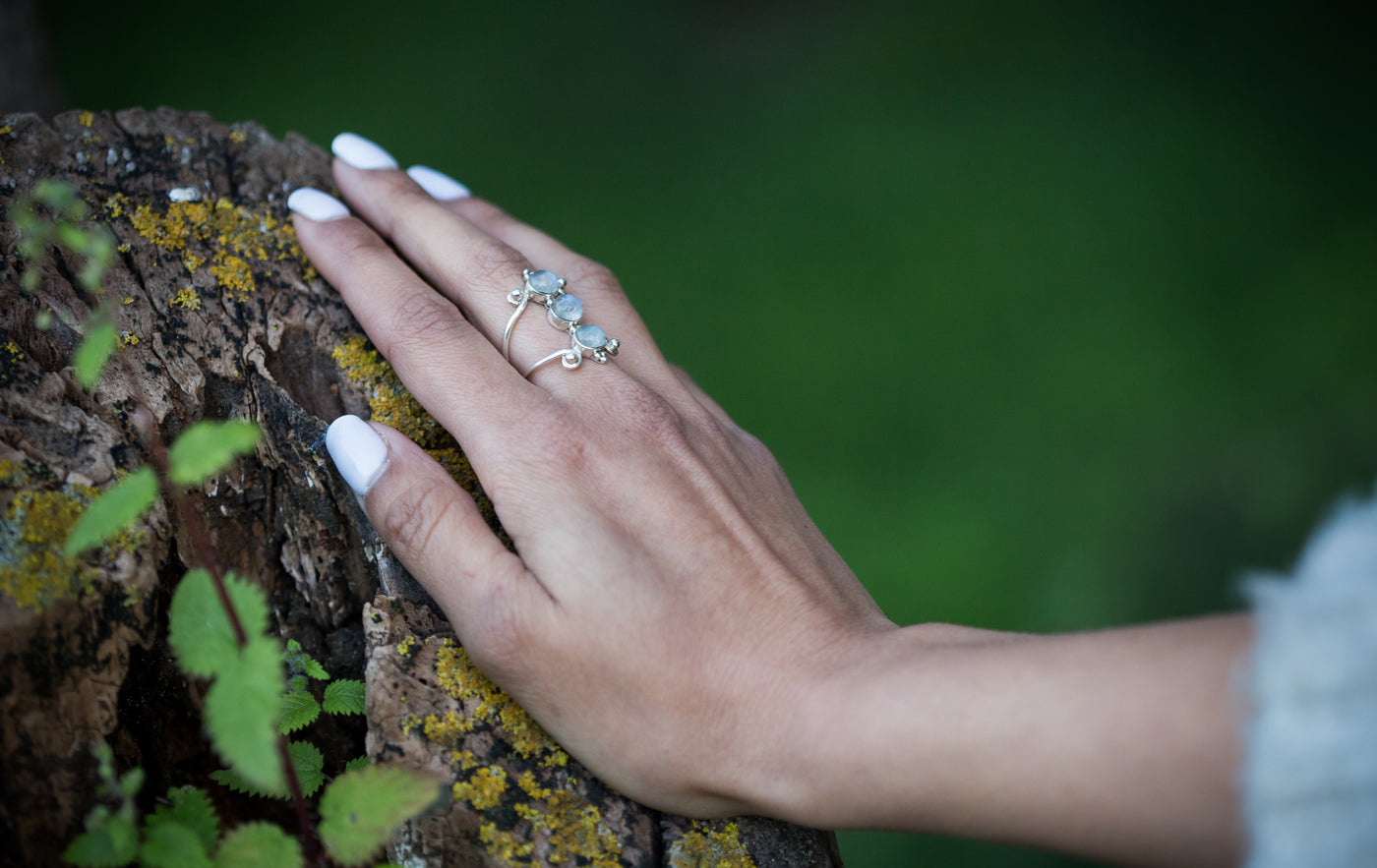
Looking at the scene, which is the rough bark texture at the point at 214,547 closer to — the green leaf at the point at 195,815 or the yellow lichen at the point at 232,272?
the yellow lichen at the point at 232,272

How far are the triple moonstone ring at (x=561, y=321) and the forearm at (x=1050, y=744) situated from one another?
87cm

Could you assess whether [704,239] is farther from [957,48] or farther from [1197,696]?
[1197,696]

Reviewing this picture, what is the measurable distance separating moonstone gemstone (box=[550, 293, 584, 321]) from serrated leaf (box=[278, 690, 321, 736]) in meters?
0.92

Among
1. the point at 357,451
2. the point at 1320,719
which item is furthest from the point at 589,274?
the point at 1320,719

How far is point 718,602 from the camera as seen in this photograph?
1.45 m

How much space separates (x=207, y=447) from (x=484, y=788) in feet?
2.48

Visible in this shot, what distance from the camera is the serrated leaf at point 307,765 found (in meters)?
1.45

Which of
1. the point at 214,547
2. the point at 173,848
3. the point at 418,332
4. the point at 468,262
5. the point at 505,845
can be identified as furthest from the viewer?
the point at 468,262

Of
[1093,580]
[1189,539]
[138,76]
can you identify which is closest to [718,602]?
[1093,580]

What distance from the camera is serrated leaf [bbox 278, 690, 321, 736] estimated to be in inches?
54.4

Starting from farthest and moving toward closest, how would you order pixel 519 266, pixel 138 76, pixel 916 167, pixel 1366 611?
pixel 916 167 → pixel 138 76 → pixel 519 266 → pixel 1366 611

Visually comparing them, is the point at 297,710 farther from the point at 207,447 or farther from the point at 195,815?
the point at 207,447

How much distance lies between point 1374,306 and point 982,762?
502 centimetres

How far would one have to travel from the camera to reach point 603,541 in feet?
4.70
